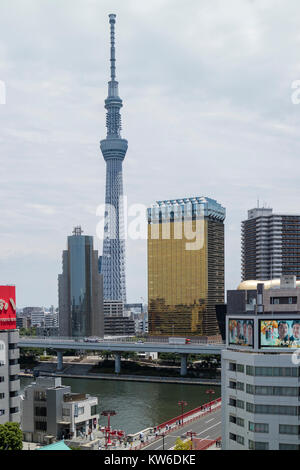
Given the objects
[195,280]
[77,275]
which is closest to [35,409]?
[195,280]

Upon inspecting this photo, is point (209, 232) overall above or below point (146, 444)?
above

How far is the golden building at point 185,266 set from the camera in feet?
287

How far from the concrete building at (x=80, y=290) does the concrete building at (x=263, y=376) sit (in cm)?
8254

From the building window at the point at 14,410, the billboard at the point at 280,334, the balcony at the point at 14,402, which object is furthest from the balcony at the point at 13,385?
the billboard at the point at 280,334

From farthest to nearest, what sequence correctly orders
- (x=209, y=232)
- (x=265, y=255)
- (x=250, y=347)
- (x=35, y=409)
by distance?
(x=265, y=255), (x=209, y=232), (x=35, y=409), (x=250, y=347)

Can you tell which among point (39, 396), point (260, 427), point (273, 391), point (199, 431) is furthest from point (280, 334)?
point (39, 396)

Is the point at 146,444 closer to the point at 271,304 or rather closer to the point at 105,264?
the point at 271,304

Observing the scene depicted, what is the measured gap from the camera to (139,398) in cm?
5056

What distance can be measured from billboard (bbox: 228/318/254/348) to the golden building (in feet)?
197

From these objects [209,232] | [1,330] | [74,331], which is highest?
[209,232]

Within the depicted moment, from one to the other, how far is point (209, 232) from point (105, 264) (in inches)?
2840

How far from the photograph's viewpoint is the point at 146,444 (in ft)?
102

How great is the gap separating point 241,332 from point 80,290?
85956 mm

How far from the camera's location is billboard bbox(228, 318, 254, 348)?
25.4 meters
